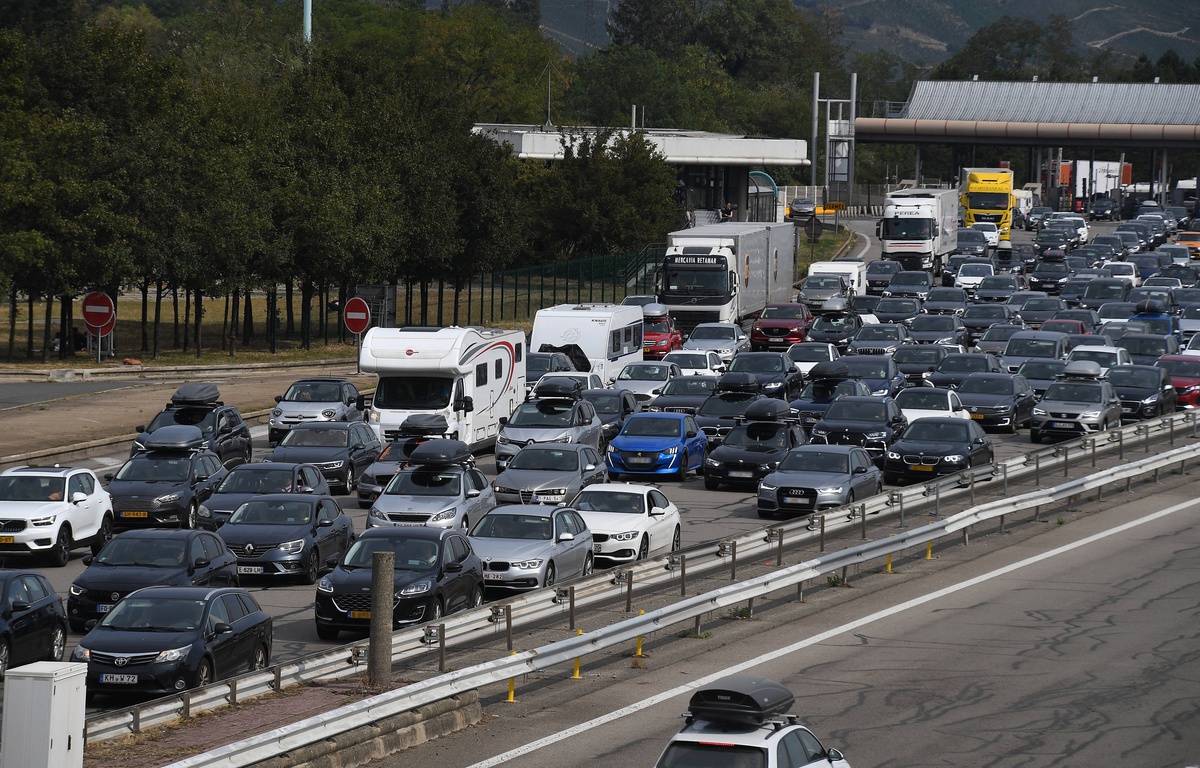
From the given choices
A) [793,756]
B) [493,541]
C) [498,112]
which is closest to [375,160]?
[493,541]

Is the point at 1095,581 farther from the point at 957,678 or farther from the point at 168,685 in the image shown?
the point at 168,685

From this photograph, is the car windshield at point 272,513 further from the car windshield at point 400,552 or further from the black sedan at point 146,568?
the car windshield at point 400,552

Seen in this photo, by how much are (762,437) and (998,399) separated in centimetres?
909

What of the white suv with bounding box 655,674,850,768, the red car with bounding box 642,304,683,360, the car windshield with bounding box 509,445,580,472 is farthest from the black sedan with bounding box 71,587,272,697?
the red car with bounding box 642,304,683,360

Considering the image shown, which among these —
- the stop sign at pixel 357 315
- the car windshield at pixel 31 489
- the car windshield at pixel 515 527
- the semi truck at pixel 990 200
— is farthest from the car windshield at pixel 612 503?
the semi truck at pixel 990 200

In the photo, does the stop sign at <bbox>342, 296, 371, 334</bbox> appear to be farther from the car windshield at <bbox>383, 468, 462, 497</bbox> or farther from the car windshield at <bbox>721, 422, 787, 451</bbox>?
the car windshield at <bbox>383, 468, 462, 497</bbox>

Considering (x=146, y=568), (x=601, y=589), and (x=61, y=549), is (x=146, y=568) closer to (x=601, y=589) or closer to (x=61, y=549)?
(x=61, y=549)

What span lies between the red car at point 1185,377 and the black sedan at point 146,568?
28679 mm

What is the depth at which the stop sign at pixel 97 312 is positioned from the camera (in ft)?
157

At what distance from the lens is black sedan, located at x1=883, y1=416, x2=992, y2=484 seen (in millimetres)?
32781

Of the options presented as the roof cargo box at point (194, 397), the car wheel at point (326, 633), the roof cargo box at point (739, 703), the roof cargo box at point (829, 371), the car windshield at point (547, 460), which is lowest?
the car wheel at point (326, 633)

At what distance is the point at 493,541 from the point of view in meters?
23.4

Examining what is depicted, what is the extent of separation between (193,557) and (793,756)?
11559mm

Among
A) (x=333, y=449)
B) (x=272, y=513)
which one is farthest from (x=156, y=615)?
(x=333, y=449)
